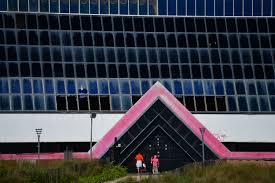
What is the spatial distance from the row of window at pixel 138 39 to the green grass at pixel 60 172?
83.6 ft

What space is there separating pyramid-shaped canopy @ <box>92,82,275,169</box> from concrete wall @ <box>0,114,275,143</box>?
24.5 ft

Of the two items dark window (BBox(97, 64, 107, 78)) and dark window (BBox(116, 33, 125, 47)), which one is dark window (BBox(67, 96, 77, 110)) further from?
dark window (BBox(116, 33, 125, 47))

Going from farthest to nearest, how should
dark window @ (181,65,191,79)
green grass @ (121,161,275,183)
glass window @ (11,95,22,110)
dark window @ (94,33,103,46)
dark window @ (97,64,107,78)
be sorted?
dark window @ (94,33,103,46)
dark window @ (181,65,191,79)
dark window @ (97,64,107,78)
glass window @ (11,95,22,110)
green grass @ (121,161,275,183)

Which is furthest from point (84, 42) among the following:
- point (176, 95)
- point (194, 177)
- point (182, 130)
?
point (194, 177)

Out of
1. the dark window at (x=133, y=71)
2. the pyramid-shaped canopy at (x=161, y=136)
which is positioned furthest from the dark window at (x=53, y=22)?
the pyramid-shaped canopy at (x=161, y=136)

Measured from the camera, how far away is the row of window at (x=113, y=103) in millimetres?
76188

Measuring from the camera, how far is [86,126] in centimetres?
7619

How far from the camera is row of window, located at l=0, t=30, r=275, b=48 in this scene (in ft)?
259

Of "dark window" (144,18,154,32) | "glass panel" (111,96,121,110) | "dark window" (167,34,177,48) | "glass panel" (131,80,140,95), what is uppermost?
"dark window" (144,18,154,32)

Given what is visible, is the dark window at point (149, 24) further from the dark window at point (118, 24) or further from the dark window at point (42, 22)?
the dark window at point (42, 22)

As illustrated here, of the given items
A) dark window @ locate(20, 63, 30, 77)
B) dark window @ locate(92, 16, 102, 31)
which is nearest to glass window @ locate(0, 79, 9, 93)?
dark window @ locate(20, 63, 30, 77)

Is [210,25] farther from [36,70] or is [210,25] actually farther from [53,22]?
[36,70]

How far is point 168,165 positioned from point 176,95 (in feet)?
35.2

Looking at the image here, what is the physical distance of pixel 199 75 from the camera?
261 ft
